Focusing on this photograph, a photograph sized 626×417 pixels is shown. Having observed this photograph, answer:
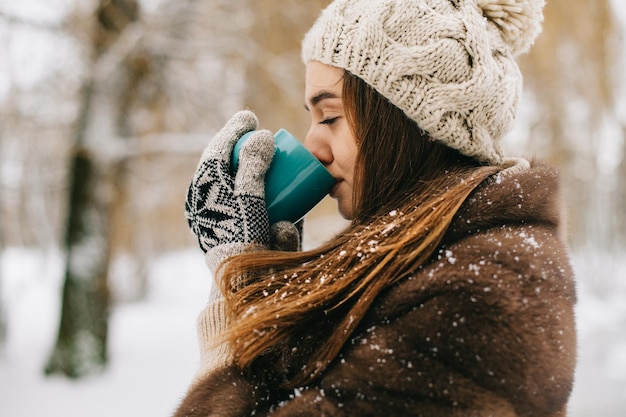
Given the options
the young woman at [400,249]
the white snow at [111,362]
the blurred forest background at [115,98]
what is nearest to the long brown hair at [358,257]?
the young woman at [400,249]

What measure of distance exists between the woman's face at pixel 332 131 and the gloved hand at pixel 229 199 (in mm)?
137

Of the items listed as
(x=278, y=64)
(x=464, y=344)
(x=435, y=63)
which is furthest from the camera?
(x=278, y=64)

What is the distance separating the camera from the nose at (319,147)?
138 centimetres

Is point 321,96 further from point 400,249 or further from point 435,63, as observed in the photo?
point 400,249

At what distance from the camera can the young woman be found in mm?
879

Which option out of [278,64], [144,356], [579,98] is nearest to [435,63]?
[278,64]

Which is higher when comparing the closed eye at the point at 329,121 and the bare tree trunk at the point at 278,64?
the bare tree trunk at the point at 278,64

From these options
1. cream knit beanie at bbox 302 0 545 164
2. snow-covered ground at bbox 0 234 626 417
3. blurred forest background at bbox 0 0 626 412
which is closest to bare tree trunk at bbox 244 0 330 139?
blurred forest background at bbox 0 0 626 412

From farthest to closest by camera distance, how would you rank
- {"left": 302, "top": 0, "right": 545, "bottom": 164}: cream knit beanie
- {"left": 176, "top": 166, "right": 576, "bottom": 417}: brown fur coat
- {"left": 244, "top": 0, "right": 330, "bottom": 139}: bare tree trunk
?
{"left": 244, "top": 0, "right": 330, "bottom": 139}: bare tree trunk, {"left": 302, "top": 0, "right": 545, "bottom": 164}: cream knit beanie, {"left": 176, "top": 166, "right": 576, "bottom": 417}: brown fur coat

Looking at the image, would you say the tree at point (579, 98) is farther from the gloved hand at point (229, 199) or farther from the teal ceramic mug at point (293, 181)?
the gloved hand at point (229, 199)

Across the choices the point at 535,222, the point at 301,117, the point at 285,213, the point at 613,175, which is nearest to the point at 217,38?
the point at 301,117

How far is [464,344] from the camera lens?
870mm

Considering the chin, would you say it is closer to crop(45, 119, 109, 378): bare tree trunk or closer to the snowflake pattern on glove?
the snowflake pattern on glove

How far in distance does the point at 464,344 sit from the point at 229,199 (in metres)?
0.69
